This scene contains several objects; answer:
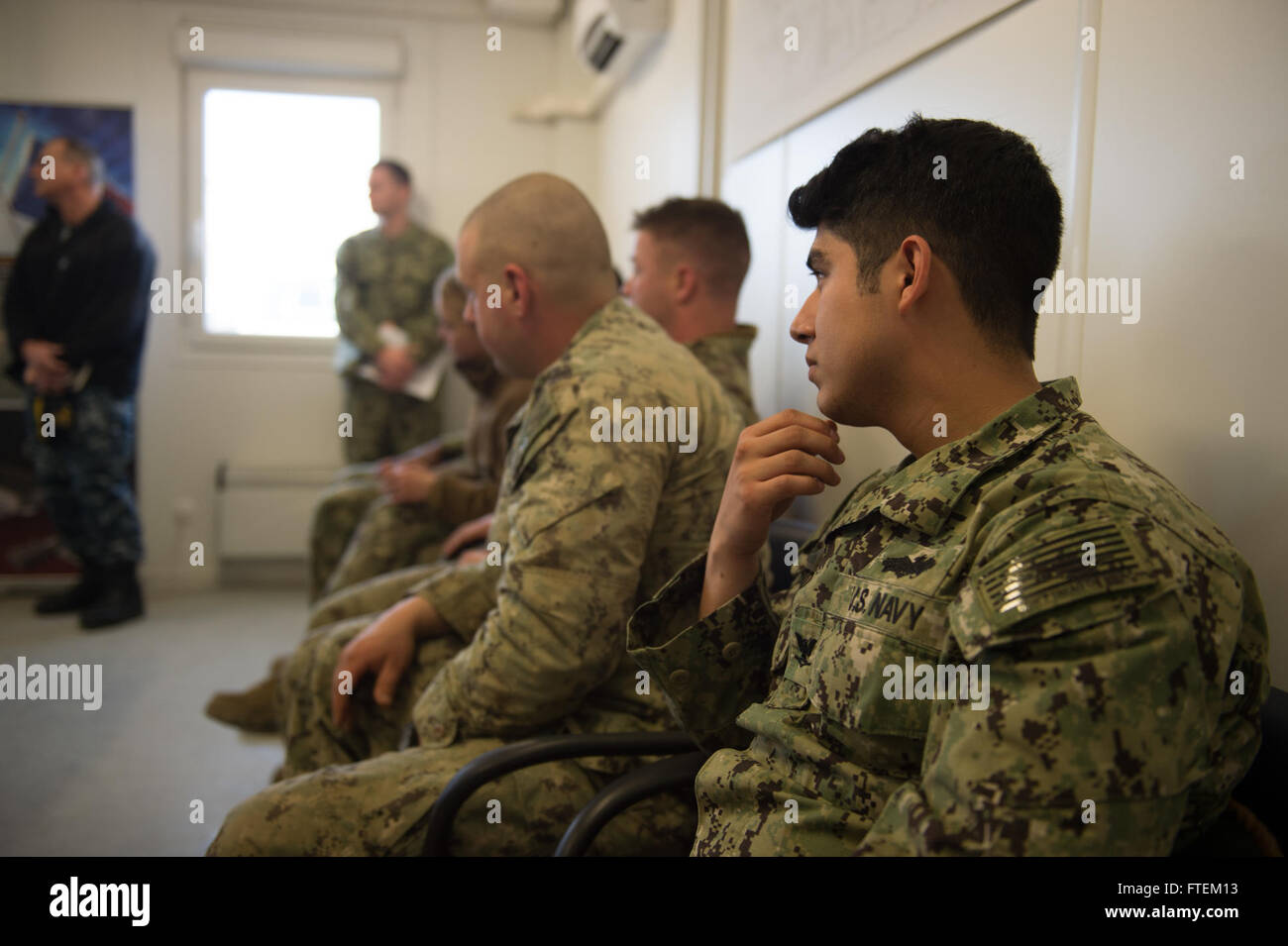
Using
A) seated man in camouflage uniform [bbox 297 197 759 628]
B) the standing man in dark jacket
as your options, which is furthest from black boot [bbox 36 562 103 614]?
seated man in camouflage uniform [bbox 297 197 759 628]

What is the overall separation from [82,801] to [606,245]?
1791mm

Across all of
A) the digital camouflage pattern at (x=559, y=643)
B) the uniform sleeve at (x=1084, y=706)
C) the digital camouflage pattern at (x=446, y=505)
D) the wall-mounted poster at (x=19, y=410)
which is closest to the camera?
the uniform sleeve at (x=1084, y=706)

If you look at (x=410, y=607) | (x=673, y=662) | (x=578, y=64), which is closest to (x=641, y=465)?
(x=673, y=662)

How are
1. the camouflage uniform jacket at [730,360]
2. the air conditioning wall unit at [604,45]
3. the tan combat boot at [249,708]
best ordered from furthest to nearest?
the air conditioning wall unit at [604,45], the tan combat boot at [249,708], the camouflage uniform jacket at [730,360]

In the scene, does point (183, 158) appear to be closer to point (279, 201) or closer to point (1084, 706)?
point (279, 201)

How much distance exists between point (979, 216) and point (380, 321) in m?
3.79

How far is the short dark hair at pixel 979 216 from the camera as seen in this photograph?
31.2 inches

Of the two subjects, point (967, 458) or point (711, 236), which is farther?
point (711, 236)

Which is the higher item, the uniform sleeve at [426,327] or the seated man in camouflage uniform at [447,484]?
the uniform sleeve at [426,327]

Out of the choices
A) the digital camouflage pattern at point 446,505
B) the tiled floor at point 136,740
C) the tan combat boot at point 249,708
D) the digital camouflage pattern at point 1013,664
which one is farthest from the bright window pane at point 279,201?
the digital camouflage pattern at point 1013,664

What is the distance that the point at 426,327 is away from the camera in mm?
4246

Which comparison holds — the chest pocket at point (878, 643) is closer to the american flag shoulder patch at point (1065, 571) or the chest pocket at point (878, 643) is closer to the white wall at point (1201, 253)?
the american flag shoulder patch at point (1065, 571)

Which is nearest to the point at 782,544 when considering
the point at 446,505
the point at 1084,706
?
the point at 446,505

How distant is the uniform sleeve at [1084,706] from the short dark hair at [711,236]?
150 cm
